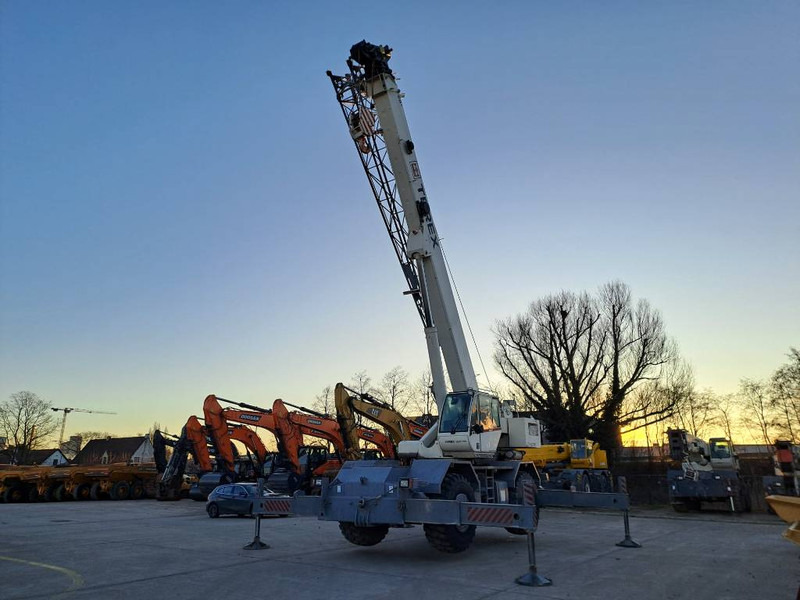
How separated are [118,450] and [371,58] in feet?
308

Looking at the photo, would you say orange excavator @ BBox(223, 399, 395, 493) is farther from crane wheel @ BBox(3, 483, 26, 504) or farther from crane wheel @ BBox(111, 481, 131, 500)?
crane wheel @ BBox(3, 483, 26, 504)

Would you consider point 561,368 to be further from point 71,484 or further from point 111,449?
point 111,449

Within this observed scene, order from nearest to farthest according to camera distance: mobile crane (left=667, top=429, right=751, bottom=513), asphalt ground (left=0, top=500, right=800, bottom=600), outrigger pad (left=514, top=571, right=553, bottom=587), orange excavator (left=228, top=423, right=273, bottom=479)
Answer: asphalt ground (left=0, top=500, right=800, bottom=600), outrigger pad (left=514, top=571, right=553, bottom=587), mobile crane (left=667, top=429, right=751, bottom=513), orange excavator (left=228, top=423, right=273, bottom=479)

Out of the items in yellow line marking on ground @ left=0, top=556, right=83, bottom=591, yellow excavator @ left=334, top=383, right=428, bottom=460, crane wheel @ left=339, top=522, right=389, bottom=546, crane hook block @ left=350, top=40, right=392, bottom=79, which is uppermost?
crane hook block @ left=350, top=40, right=392, bottom=79

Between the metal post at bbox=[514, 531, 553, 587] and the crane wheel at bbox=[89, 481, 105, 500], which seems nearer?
the metal post at bbox=[514, 531, 553, 587]

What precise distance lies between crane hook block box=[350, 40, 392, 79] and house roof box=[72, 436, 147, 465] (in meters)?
90.4

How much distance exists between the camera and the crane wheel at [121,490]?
97.8 feet

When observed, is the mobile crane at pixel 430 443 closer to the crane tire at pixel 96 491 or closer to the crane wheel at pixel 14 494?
the crane tire at pixel 96 491

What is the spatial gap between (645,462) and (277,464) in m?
20.7

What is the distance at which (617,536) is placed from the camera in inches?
517

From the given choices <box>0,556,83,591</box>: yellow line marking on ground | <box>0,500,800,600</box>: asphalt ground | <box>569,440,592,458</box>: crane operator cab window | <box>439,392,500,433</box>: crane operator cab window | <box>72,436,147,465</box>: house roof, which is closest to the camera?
<box>0,500,800,600</box>: asphalt ground

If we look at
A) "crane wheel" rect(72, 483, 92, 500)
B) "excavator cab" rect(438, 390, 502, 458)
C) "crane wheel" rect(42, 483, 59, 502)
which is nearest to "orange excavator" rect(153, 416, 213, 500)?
"crane wheel" rect(72, 483, 92, 500)

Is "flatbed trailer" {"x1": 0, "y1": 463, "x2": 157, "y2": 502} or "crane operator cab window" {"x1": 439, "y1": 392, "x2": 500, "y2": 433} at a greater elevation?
"crane operator cab window" {"x1": 439, "y1": 392, "x2": 500, "y2": 433}

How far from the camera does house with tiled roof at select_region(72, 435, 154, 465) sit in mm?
90688
